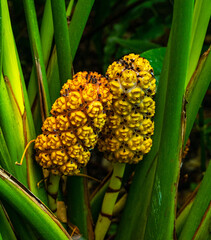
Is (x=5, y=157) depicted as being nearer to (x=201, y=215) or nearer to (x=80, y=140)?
(x=80, y=140)

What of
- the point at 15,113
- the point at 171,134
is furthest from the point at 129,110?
the point at 15,113

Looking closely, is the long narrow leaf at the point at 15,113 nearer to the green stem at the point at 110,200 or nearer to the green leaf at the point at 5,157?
the green leaf at the point at 5,157

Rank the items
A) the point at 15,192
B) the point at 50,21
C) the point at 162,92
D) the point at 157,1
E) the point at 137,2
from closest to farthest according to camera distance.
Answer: the point at 15,192
the point at 162,92
the point at 50,21
the point at 137,2
the point at 157,1

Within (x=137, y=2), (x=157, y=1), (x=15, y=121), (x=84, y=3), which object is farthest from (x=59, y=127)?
(x=157, y=1)

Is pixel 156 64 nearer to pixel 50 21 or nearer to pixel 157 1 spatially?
pixel 50 21

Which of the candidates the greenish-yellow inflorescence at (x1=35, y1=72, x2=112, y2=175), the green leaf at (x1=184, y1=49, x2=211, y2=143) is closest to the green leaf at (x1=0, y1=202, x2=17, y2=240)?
the greenish-yellow inflorescence at (x1=35, y1=72, x2=112, y2=175)

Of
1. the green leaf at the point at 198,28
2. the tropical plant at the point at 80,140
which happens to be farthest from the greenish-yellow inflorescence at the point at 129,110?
the green leaf at the point at 198,28
